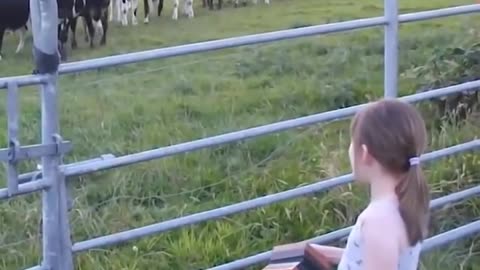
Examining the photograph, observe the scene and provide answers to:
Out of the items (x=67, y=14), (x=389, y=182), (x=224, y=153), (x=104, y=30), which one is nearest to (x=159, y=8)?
(x=104, y=30)

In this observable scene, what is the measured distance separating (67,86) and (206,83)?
1.14m

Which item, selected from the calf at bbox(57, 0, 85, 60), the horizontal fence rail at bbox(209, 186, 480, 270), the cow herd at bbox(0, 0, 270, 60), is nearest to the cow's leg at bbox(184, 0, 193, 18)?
the cow herd at bbox(0, 0, 270, 60)

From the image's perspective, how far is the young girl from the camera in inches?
115

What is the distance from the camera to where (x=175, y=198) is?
5.89 meters

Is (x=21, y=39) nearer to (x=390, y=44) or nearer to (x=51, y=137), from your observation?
(x=390, y=44)

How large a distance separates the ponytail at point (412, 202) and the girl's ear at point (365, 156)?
101 mm

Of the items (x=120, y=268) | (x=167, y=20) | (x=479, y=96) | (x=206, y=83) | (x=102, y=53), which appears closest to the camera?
(x=120, y=268)

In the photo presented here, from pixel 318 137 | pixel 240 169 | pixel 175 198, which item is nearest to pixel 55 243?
pixel 175 198

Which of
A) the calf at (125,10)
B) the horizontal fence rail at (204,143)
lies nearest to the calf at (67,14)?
the calf at (125,10)

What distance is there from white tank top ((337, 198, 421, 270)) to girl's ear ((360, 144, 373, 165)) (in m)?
0.11

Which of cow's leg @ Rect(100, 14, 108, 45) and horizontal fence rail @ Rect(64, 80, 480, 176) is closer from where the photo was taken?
horizontal fence rail @ Rect(64, 80, 480, 176)

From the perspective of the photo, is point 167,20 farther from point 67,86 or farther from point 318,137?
point 318,137

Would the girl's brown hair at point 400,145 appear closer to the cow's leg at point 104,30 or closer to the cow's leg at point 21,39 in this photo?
the cow's leg at point 21,39

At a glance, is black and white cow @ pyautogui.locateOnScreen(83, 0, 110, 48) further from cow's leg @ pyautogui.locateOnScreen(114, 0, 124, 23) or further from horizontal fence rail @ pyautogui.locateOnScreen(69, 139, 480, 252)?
horizontal fence rail @ pyautogui.locateOnScreen(69, 139, 480, 252)
